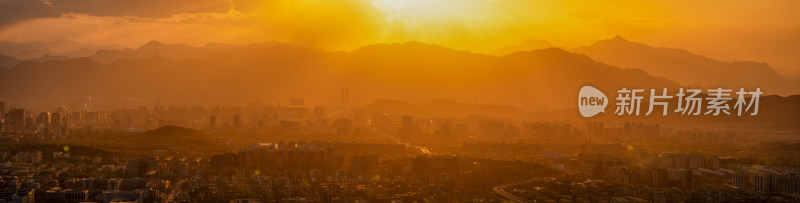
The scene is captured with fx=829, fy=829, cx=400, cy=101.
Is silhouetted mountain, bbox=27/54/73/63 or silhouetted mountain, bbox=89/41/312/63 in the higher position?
silhouetted mountain, bbox=89/41/312/63

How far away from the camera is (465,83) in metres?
52.9

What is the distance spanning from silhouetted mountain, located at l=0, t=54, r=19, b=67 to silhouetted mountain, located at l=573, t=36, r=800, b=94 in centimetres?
3787

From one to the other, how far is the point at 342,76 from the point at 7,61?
20931 millimetres

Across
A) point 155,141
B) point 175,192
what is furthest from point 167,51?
point 175,192

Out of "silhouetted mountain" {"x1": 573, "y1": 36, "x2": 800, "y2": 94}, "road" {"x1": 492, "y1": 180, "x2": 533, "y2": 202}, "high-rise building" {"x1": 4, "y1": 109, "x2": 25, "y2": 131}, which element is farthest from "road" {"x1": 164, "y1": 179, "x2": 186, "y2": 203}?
"silhouetted mountain" {"x1": 573, "y1": 36, "x2": 800, "y2": 94}

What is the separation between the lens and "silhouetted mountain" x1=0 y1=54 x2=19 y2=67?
51.3m

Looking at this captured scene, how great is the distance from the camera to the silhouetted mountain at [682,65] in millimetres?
49531

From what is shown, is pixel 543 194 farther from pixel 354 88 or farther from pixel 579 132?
pixel 354 88

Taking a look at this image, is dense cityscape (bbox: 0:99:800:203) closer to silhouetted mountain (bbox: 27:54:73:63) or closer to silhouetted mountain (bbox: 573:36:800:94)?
silhouetted mountain (bbox: 573:36:800:94)

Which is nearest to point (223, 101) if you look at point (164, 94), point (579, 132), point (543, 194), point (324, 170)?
point (164, 94)

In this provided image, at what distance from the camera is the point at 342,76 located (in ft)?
174

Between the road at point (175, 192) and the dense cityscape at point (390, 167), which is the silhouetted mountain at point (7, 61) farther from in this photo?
the road at point (175, 192)

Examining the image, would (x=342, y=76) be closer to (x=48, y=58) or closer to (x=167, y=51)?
(x=167, y=51)

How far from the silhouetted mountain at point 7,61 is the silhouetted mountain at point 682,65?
37.9 m
